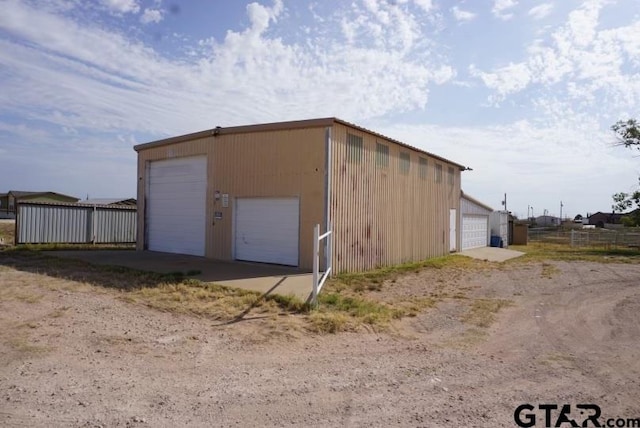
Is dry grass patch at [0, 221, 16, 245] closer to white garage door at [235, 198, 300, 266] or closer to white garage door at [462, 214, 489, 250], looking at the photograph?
white garage door at [235, 198, 300, 266]

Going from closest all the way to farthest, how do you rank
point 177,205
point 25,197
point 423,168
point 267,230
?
point 267,230 → point 177,205 → point 423,168 → point 25,197

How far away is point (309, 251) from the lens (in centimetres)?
1310

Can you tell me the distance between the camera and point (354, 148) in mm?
14023

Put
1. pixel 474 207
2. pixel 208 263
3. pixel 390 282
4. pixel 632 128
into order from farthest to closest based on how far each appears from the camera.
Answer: pixel 632 128
pixel 474 207
pixel 208 263
pixel 390 282

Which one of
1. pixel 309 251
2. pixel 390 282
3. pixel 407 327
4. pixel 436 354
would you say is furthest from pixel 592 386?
pixel 309 251

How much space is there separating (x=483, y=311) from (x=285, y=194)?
6.43 metres

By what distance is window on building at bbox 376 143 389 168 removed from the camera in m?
15.3

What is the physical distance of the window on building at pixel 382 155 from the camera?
1528cm

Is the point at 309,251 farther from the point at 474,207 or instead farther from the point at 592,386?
the point at 474,207

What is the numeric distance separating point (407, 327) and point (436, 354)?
5.51ft

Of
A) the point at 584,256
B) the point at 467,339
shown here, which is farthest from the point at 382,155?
the point at 584,256

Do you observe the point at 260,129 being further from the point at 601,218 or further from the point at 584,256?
the point at 601,218

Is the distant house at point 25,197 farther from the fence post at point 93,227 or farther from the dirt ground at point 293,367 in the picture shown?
the dirt ground at point 293,367

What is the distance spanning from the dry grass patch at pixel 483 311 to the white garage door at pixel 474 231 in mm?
14903
